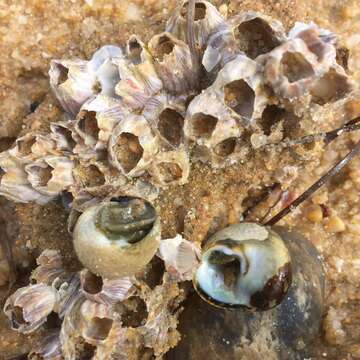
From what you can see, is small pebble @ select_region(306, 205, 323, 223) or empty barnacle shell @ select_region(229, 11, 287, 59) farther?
small pebble @ select_region(306, 205, 323, 223)

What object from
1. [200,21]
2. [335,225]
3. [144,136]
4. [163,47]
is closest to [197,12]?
[200,21]

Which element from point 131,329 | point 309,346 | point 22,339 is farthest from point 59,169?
point 309,346

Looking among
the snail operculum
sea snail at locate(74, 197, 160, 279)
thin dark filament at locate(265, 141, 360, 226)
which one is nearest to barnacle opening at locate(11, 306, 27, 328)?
sea snail at locate(74, 197, 160, 279)

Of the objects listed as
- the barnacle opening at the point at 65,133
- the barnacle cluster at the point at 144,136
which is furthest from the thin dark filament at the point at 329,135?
the barnacle opening at the point at 65,133

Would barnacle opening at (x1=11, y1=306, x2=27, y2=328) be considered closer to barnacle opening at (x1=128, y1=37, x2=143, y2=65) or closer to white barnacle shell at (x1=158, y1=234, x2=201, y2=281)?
white barnacle shell at (x1=158, y1=234, x2=201, y2=281)

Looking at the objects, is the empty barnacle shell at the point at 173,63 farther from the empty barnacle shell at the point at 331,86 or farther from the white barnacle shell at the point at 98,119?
the empty barnacle shell at the point at 331,86
